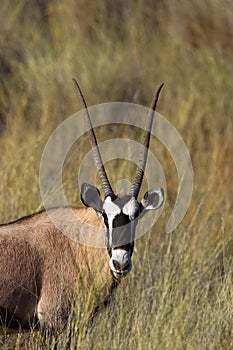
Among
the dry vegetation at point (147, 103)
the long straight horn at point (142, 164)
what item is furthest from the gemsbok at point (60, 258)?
the dry vegetation at point (147, 103)

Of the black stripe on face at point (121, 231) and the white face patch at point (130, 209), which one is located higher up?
the white face patch at point (130, 209)

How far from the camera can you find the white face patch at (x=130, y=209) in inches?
213

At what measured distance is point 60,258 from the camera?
5.66 meters

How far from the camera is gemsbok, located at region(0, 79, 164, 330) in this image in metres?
5.39

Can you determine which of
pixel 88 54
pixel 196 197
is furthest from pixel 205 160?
pixel 88 54

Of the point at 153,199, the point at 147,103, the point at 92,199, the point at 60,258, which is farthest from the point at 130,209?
the point at 147,103

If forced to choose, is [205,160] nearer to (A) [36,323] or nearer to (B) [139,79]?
(B) [139,79]

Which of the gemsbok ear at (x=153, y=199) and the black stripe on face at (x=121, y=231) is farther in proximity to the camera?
the gemsbok ear at (x=153, y=199)

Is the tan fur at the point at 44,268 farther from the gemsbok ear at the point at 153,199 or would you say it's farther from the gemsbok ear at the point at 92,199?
the gemsbok ear at the point at 153,199

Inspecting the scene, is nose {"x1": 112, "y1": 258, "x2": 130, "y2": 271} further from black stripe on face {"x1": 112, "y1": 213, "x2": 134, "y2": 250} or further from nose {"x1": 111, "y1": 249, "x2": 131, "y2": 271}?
black stripe on face {"x1": 112, "y1": 213, "x2": 134, "y2": 250}

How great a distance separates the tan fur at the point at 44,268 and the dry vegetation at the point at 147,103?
17 centimetres

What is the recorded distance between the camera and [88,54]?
11.2 m

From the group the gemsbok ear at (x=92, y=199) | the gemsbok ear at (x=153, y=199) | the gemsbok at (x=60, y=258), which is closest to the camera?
the gemsbok at (x=60, y=258)

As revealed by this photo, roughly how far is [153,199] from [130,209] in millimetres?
427
